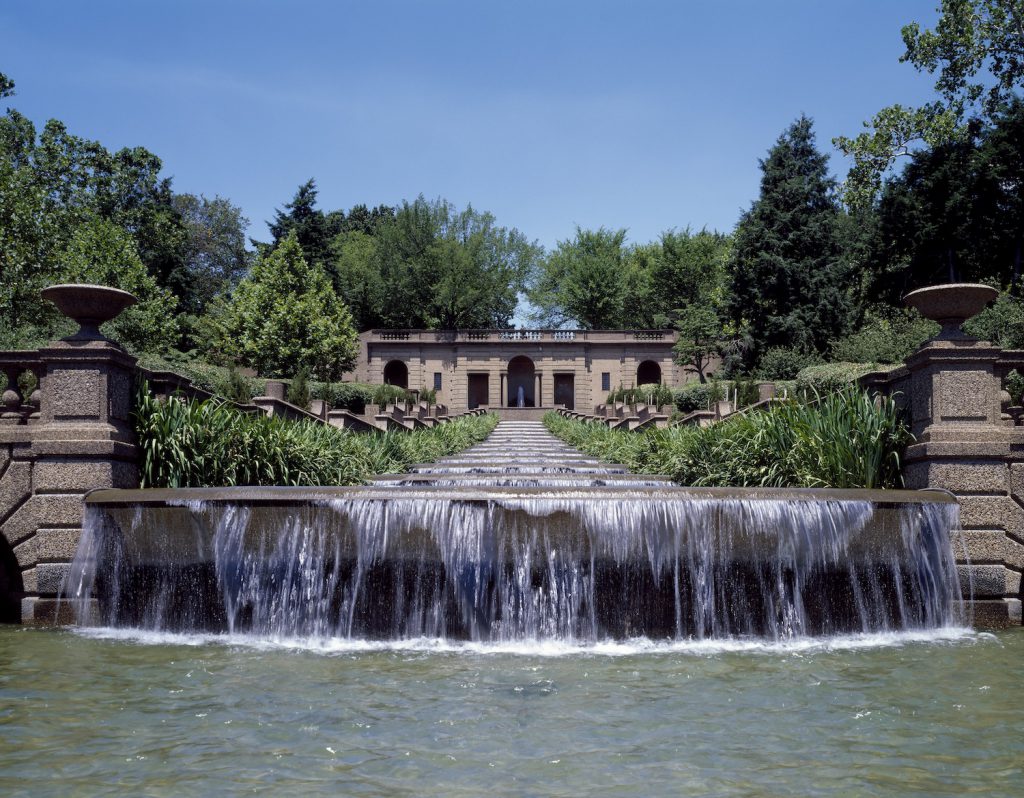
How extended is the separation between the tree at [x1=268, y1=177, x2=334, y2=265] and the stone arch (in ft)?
187

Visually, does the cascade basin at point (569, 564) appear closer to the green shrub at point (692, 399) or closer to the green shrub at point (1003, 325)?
the green shrub at point (1003, 325)

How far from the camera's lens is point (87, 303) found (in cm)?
924

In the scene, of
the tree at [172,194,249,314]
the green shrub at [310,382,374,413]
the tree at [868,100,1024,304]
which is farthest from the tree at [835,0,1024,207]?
the tree at [172,194,249,314]

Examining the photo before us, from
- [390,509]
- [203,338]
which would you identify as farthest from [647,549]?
[203,338]

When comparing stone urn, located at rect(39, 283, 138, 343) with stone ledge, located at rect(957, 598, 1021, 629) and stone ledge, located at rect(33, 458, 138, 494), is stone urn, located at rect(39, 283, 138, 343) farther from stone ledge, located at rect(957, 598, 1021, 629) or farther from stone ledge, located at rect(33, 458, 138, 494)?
stone ledge, located at rect(957, 598, 1021, 629)

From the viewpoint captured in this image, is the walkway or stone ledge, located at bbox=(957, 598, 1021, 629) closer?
stone ledge, located at bbox=(957, 598, 1021, 629)

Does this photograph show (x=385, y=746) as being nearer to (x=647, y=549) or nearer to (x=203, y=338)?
(x=647, y=549)

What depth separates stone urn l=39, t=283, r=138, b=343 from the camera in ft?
29.8

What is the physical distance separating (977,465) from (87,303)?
9713 mm

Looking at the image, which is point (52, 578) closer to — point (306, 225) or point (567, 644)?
point (567, 644)

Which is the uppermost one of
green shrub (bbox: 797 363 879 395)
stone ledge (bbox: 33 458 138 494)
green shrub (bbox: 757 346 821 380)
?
green shrub (bbox: 757 346 821 380)

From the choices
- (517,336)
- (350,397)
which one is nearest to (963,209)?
(350,397)

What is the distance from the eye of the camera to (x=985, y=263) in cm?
3962

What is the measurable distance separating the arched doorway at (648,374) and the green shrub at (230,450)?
5819cm
